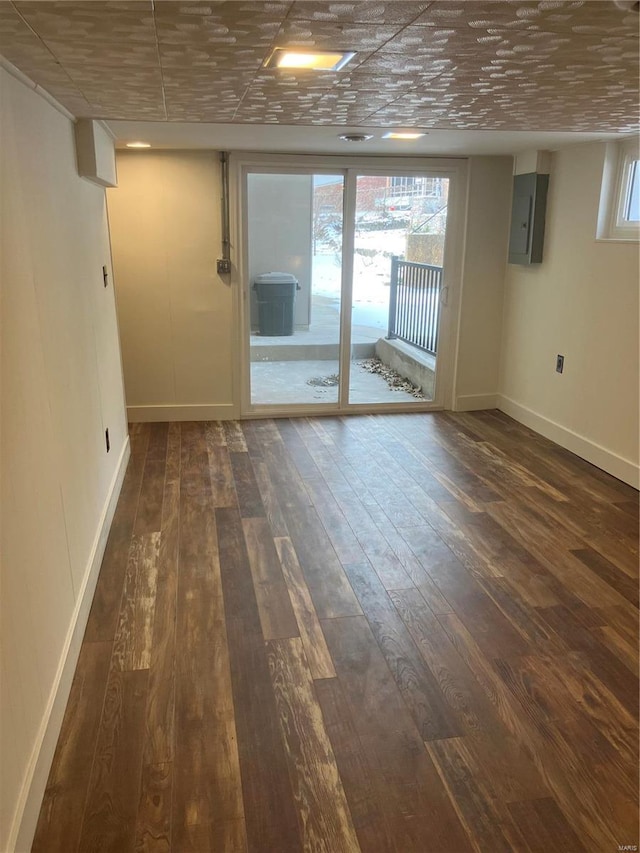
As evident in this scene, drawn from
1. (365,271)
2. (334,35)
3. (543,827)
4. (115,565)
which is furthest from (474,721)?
(365,271)

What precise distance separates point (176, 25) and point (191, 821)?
197cm

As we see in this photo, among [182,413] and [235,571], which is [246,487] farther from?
[182,413]

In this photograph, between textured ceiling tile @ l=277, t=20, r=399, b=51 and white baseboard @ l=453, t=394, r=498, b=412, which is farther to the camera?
white baseboard @ l=453, t=394, r=498, b=412

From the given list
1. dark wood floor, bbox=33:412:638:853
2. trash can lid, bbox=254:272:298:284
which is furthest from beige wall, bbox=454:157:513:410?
dark wood floor, bbox=33:412:638:853

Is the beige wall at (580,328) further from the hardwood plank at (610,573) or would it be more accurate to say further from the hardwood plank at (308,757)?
the hardwood plank at (308,757)

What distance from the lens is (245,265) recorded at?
5.02 metres

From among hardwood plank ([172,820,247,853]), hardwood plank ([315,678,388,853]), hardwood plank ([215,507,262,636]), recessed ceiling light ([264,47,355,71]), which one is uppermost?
recessed ceiling light ([264,47,355,71])

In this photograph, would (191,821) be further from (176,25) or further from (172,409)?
(172,409)

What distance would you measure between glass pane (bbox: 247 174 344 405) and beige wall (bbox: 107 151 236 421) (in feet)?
0.92

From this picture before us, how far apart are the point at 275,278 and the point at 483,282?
1.74 m

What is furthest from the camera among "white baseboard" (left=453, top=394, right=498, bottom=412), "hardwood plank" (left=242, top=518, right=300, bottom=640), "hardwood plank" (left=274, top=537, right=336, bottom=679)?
"white baseboard" (left=453, top=394, right=498, bottom=412)

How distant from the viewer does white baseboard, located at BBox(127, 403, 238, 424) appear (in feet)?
17.0

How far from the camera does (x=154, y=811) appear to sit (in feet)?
5.61

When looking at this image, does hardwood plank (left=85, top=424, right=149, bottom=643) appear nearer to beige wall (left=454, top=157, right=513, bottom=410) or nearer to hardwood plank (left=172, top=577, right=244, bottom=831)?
hardwood plank (left=172, top=577, right=244, bottom=831)
